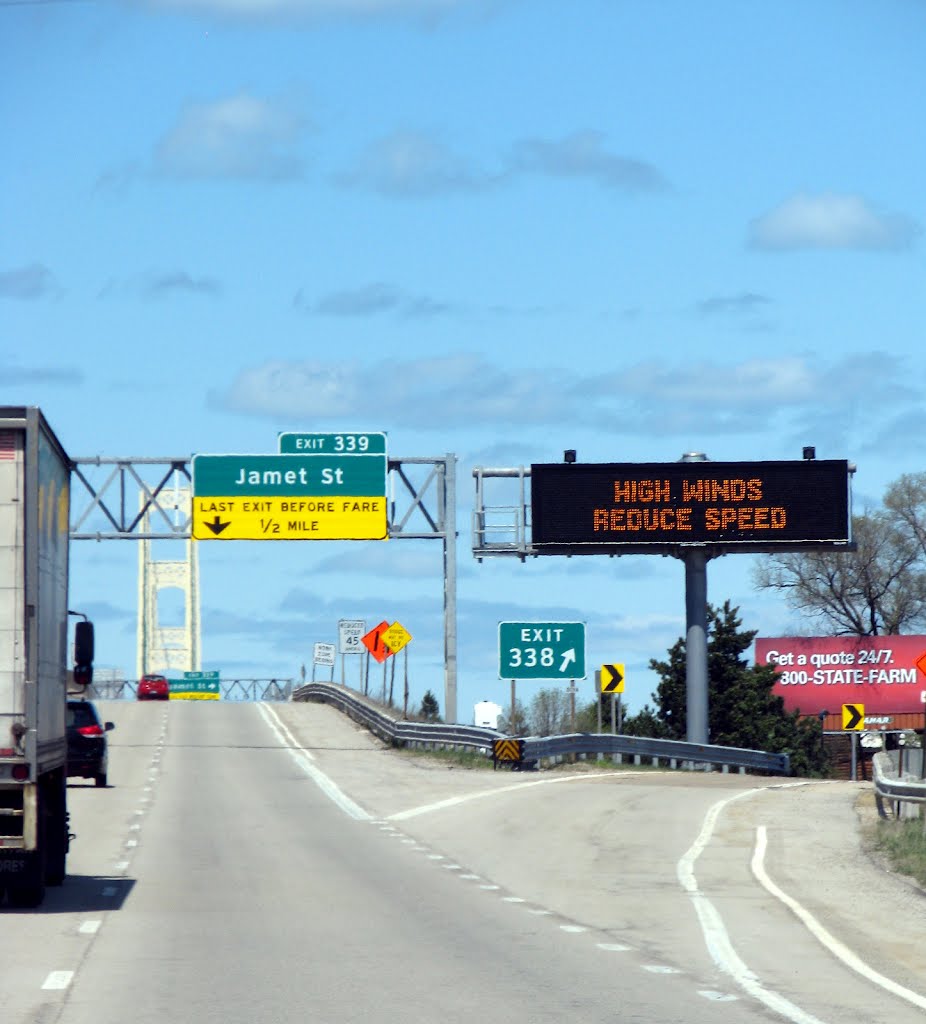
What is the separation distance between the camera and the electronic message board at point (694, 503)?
5300cm

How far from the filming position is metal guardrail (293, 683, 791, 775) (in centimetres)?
4641

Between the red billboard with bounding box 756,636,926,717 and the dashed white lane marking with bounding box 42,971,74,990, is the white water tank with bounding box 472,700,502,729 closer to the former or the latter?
the red billboard with bounding box 756,636,926,717

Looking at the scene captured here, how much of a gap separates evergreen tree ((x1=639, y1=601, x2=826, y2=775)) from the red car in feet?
81.7

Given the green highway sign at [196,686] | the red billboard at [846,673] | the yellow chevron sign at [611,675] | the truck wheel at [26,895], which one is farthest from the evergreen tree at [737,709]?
the truck wheel at [26,895]

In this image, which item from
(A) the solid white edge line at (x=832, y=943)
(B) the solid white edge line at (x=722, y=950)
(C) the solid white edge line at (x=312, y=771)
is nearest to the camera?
(B) the solid white edge line at (x=722, y=950)

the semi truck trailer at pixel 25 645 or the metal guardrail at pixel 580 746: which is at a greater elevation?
the semi truck trailer at pixel 25 645

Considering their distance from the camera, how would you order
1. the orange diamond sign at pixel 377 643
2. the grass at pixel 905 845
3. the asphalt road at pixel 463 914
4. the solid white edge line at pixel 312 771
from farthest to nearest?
the orange diamond sign at pixel 377 643 → the solid white edge line at pixel 312 771 → the grass at pixel 905 845 → the asphalt road at pixel 463 914

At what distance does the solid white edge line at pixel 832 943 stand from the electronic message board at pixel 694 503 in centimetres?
3038

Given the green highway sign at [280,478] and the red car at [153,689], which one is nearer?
the green highway sign at [280,478]

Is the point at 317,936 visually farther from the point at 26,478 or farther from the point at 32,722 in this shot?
the point at 26,478

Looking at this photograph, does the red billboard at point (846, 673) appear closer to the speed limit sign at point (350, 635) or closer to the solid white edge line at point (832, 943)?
the speed limit sign at point (350, 635)

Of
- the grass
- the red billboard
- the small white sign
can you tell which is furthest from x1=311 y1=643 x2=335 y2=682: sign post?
the grass

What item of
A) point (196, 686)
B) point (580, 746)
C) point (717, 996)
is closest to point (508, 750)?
point (580, 746)

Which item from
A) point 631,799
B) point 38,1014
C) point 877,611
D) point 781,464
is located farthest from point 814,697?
point 38,1014
